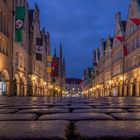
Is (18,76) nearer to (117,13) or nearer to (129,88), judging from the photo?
(129,88)

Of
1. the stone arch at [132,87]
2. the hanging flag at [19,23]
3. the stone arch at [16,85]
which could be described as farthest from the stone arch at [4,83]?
the stone arch at [132,87]

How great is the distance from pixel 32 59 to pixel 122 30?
21.0 metres

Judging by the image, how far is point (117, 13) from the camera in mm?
69250

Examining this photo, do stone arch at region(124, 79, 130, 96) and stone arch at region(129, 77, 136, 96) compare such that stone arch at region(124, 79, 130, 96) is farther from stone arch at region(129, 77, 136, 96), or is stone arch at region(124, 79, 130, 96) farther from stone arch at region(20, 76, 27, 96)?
stone arch at region(20, 76, 27, 96)

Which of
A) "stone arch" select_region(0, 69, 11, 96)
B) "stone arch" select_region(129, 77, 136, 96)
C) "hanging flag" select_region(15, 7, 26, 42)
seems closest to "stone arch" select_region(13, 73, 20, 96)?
"stone arch" select_region(0, 69, 11, 96)

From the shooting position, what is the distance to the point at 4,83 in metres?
32.1

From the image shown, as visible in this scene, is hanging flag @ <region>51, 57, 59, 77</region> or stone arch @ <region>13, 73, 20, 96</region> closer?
stone arch @ <region>13, 73, 20, 96</region>

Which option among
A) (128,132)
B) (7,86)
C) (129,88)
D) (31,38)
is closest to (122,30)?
(129,88)

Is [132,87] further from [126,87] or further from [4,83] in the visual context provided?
[4,83]

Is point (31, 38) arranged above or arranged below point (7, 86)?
above

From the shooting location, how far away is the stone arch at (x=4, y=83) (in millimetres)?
31500

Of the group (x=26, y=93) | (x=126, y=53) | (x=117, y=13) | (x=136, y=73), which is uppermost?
(x=117, y=13)

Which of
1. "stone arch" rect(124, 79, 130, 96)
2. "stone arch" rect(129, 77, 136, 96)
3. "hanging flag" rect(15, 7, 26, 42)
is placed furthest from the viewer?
"stone arch" rect(124, 79, 130, 96)

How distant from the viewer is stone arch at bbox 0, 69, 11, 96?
1240 inches
